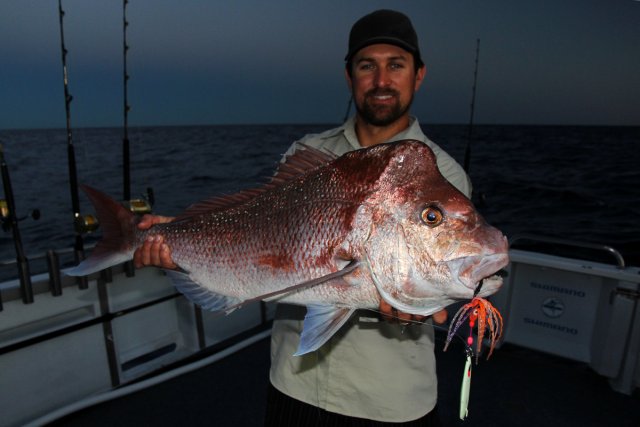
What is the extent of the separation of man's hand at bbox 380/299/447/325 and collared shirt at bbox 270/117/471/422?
0.25 m

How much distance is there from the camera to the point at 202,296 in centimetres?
176

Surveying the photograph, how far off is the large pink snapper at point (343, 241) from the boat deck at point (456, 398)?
91.3 inches

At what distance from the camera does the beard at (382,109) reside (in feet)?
6.53

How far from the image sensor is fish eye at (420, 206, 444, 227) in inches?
52.4

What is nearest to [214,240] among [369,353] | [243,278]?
[243,278]

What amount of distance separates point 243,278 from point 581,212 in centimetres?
1463

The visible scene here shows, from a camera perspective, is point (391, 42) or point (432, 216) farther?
point (391, 42)

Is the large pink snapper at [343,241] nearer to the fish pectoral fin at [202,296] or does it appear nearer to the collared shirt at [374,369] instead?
the fish pectoral fin at [202,296]

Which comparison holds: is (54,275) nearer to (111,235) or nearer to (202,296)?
(111,235)

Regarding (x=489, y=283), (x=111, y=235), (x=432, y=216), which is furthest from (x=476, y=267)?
(x=111, y=235)

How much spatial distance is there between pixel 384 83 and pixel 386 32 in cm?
22

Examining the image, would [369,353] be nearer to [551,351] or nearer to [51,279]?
[51,279]

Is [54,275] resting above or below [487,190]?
above

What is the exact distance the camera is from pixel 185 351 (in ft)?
14.4
